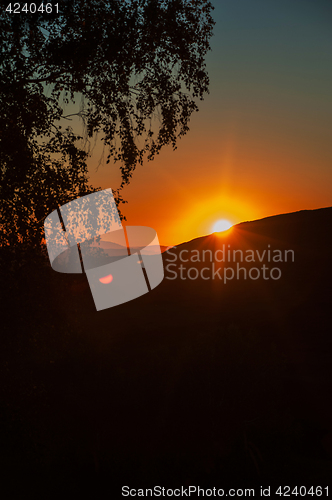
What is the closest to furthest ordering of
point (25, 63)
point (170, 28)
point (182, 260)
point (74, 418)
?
point (25, 63)
point (170, 28)
point (74, 418)
point (182, 260)

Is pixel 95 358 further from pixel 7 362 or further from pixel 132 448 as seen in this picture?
pixel 7 362

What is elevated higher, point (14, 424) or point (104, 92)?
point (104, 92)

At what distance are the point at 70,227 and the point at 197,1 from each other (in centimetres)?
593

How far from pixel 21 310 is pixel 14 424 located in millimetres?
6334

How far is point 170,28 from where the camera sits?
738 cm

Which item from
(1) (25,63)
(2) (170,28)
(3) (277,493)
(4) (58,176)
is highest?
(2) (170,28)

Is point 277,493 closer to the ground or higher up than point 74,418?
closer to the ground

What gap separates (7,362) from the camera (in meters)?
7.94

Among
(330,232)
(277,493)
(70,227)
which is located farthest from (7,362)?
(330,232)

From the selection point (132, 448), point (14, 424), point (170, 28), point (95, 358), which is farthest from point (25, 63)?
point (132, 448)

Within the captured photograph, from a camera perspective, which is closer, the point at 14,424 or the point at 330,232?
the point at 14,424

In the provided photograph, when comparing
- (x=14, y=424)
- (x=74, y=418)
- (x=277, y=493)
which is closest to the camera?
(x=14, y=424)

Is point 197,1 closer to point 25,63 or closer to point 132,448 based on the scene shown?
point 25,63

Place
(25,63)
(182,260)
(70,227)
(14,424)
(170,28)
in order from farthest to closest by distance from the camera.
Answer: (182,260)
(14,424)
(70,227)
(170,28)
(25,63)
